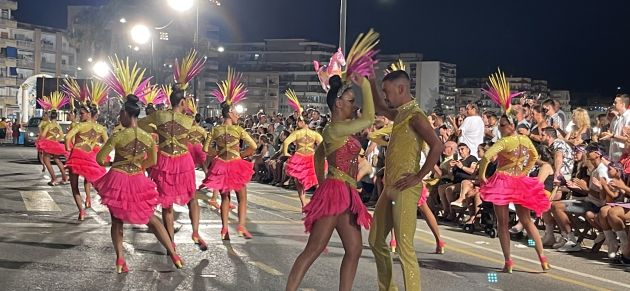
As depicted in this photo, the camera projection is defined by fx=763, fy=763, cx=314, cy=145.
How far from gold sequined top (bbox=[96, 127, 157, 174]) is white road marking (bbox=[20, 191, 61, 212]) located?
6.25 meters

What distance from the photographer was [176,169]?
10258mm

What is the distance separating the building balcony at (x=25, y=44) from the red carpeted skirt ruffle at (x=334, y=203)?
3933 inches

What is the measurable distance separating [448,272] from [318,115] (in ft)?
35.2

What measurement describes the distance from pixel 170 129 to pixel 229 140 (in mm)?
1399

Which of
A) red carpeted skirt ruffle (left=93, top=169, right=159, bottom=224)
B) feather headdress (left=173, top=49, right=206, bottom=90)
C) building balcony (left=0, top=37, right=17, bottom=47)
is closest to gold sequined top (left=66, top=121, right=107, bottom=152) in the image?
feather headdress (left=173, top=49, right=206, bottom=90)

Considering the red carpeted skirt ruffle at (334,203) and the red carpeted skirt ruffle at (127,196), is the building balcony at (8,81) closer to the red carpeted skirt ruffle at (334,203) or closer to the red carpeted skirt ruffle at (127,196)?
the red carpeted skirt ruffle at (127,196)

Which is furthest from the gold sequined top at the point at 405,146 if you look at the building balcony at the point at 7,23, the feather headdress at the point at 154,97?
the building balcony at the point at 7,23

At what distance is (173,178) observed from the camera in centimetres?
1023

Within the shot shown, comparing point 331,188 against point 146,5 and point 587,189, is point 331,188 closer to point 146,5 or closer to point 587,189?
point 587,189

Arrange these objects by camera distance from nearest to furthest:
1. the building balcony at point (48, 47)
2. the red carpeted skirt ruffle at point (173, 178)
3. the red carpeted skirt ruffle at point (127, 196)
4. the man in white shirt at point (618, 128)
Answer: the red carpeted skirt ruffle at point (127, 196) → the red carpeted skirt ruffle at point (173, 178) → the man in white shirt at point (618, 128) → the building balcony at point (48, 47)

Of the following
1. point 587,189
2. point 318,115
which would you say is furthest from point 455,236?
point 318,115

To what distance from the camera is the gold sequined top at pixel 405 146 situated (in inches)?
258

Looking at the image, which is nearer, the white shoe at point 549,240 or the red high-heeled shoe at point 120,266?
the red high-heeled shoe at point 120,266

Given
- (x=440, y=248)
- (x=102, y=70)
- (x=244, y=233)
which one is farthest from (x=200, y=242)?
(x=102, y=70)
